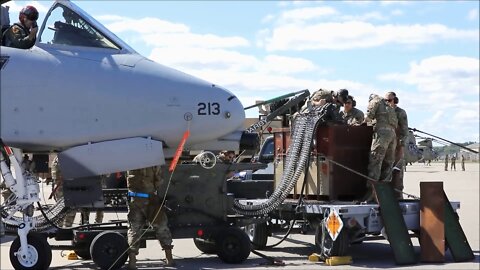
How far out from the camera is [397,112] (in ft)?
37.2

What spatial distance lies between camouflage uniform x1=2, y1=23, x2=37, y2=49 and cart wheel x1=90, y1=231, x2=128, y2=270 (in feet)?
8.03

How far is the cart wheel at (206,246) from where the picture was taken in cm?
1020

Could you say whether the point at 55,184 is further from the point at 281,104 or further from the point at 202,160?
the point at 281,104

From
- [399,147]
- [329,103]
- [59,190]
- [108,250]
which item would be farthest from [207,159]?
[59,190]

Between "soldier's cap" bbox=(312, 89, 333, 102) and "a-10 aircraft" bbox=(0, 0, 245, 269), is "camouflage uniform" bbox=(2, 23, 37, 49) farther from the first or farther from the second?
"soldier's cap" bbox=(312, 89, 333, 102)

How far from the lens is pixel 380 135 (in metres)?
10.6

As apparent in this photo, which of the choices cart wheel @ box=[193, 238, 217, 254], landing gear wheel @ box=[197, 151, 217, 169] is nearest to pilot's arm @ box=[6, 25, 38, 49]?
landing gear wheel @ box=[197, 151, 217, 169]

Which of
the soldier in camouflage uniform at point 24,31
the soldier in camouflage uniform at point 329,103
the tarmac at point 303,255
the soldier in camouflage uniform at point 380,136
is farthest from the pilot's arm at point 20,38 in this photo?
the soldier in camouflage uniform at point 380,136

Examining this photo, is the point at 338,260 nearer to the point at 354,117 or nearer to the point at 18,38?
the point at 354,117

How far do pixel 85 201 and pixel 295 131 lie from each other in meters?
3.42

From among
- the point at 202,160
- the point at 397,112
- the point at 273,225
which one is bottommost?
the point at 273,225

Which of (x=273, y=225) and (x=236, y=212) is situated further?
(x=273, y=225)

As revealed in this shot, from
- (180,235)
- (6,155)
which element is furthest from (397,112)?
(6,155)

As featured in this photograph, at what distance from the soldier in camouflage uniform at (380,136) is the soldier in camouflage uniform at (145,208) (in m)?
3.18
